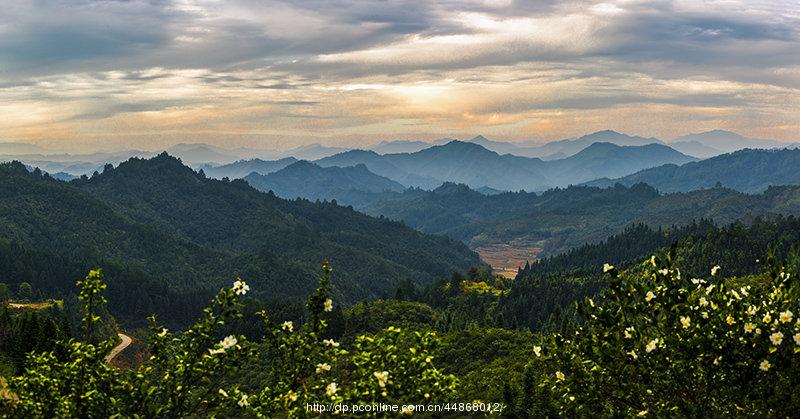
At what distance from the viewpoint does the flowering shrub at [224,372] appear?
1505 centimetres

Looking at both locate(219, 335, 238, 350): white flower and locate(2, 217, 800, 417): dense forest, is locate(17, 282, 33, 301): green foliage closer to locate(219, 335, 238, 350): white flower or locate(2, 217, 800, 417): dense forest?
locate(2, 217, 800, 417): dense forest

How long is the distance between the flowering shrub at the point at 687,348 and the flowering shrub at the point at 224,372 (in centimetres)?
371

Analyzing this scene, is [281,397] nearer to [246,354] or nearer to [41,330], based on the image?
[246,354]

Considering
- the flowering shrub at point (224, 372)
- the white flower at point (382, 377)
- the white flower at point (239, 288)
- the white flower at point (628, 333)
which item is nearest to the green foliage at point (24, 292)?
the flowering shrub at point (224, 372)

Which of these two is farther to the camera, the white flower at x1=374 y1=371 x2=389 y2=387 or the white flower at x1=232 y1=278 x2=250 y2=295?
the white flower at x1=232 y1=278 x2=250 y2=295

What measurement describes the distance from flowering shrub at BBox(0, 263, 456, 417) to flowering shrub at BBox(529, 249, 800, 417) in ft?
12.2

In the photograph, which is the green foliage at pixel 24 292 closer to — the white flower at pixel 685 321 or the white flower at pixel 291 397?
the white flower at pixel 291 397

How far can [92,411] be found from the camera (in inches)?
666

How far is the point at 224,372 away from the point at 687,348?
1233cm

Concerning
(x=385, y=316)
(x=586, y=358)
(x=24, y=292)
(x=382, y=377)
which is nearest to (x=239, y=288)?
(x=382, y=377)

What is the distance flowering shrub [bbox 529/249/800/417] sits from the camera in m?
14.4

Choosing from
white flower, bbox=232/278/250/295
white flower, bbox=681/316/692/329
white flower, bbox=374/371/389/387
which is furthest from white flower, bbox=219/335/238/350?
white flower, bbox=681/316/692/329

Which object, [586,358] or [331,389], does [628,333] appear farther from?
[331,389]

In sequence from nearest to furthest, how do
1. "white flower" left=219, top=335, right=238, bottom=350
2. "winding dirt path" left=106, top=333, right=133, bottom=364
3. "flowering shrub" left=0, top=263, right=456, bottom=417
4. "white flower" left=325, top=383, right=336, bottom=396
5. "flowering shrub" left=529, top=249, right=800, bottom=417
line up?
"white flower" left=325, top=383, right=336, bottom=396 → "flowering shrub" left=529, top=249, right=800, bottom=417 → "flowering shrub" left=0, top=263, right=456, bottom=417 → "white flower" left=219, top=335, right=238, bottom=350 → "winding dirt path" left=106, top=333, right=133, bottom=364
